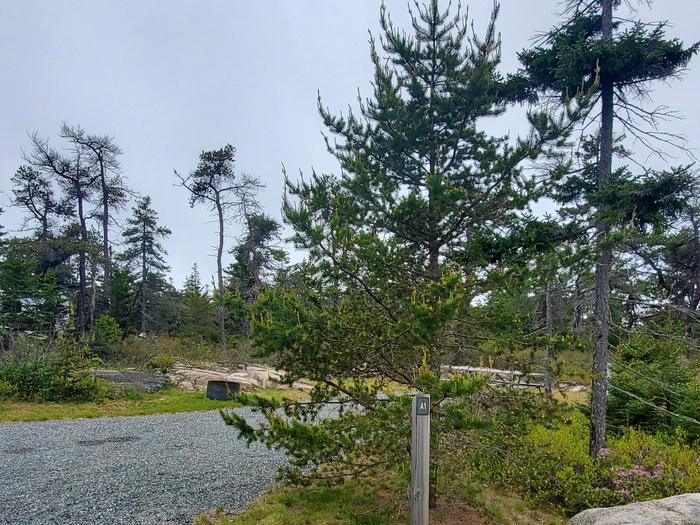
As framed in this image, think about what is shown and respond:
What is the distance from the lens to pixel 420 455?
277 cm

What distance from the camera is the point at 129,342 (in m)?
16.1

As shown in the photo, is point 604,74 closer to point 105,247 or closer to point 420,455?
point 420,455

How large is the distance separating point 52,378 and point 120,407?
71.5 inches

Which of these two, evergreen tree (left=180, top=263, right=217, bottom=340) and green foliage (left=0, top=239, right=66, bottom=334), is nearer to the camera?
green foliage (left=0, top=239, right=66, bottom=334)

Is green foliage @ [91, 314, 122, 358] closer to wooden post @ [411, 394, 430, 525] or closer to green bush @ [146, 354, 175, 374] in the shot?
green bush @ [146, 354, 175, 374]


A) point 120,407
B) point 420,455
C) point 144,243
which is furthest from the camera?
point 144,243

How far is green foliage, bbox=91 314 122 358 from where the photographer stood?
1511cm

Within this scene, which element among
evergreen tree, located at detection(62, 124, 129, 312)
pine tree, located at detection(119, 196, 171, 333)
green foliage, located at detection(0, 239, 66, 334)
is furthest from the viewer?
pine tree, located at detection(119, 196, 171, 333)

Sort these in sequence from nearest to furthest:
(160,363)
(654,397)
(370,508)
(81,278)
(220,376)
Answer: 1. (370,508)
2. (654,397)
3. (220,376)
4. (160,363)
5. (81,278)

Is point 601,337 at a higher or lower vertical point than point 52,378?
higher

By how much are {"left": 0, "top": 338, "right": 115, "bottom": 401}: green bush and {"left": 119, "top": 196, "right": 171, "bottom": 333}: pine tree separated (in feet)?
43.7

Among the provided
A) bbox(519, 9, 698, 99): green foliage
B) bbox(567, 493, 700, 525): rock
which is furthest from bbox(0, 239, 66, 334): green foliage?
bbox(567, 493, 700, 525): rock

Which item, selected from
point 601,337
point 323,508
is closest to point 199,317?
point 323,508

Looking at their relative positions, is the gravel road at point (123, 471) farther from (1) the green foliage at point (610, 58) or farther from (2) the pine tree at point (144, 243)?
(2) the pine tree at point (144, 243)
